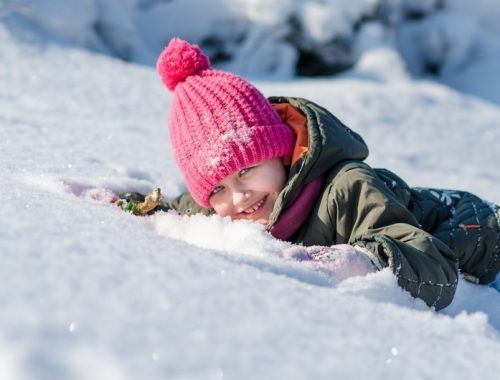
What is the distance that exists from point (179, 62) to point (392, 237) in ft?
2.73

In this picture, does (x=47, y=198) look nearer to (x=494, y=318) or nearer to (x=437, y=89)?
(x=494, y=318)

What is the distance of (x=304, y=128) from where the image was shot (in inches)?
69.9

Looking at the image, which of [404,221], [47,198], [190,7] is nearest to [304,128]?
[404,221]

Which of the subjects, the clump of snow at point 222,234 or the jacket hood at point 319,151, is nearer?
the clump of snow at point 222,234

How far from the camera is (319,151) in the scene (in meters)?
1.64

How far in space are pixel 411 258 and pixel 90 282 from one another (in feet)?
2.24

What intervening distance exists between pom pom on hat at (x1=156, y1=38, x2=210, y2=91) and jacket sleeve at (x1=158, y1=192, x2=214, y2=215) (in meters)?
0.34

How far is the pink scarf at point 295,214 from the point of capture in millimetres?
1615

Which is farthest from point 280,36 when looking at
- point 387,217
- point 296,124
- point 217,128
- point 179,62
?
point 387,217

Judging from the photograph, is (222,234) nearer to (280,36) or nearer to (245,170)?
(245,170)

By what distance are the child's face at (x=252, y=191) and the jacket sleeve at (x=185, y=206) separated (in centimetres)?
17

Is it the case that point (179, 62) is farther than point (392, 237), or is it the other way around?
point (179, 62)

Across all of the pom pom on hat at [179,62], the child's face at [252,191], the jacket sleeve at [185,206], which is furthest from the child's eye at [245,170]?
the pom pom on hat at [179,62]

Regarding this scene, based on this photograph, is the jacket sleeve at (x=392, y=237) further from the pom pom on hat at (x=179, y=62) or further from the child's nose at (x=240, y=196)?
the pom pom on hat at (x=179, y=62)
